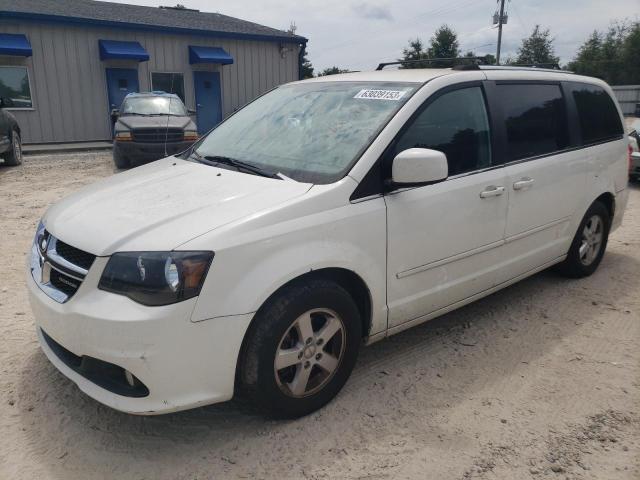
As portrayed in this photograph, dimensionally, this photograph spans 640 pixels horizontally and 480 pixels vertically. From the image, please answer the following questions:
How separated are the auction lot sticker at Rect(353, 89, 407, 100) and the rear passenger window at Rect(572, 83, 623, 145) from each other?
2047 mm

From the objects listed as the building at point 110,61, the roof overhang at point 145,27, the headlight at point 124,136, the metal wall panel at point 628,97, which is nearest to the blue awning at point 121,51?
the building at point 110,61

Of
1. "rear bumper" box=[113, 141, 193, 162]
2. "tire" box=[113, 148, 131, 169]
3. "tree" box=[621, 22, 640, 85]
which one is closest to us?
"rear bumper" box=[113, 141, 193, 162]

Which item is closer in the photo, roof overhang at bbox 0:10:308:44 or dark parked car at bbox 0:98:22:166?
dark parked car at bbox 0:98:22:166

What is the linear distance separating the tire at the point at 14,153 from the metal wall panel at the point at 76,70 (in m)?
5.31

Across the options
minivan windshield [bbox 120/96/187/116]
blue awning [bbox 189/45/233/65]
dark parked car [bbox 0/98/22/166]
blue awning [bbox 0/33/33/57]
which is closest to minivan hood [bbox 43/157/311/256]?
dark parked car [bbox 0/98/22/166]

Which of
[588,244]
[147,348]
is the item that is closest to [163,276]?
[147,348]

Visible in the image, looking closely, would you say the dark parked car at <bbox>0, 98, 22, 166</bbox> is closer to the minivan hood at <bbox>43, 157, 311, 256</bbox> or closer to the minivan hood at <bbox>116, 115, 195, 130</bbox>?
the minivan hood at <bbox>116, 115, 195, 130</bbox>

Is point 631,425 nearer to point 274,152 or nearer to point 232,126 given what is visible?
point 274,152

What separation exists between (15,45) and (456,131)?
16.0 m

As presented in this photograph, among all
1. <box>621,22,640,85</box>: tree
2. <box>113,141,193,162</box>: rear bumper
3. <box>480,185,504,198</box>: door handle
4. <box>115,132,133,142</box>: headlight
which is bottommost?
<box>113,141,193,162</box>: rear bumper

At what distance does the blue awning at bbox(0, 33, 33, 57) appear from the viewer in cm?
1525

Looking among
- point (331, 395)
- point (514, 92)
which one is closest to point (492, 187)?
point (514, 92)

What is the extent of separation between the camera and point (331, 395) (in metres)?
2.99

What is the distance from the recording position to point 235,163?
334cm
